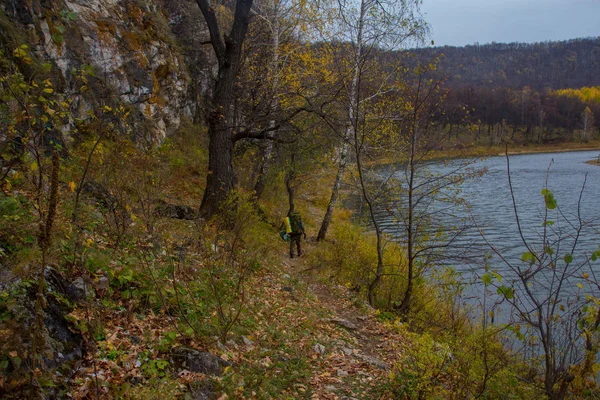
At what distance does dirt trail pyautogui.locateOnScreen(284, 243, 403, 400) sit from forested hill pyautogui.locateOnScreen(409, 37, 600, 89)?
141709 millimetres

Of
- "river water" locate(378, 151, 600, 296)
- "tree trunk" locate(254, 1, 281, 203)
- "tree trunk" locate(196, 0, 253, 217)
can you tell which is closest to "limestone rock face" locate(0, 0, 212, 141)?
"tree trunk" locate(196, 0, 253, 217)

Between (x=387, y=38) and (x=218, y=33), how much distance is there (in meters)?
5.69

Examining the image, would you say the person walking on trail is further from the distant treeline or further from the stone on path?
the distant treeline

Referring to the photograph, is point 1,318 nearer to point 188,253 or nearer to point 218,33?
point 188,253

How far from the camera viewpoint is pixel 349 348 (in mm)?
5930

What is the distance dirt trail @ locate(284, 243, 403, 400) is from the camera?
4516 millimetres

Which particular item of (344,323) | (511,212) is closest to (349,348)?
(344,323)

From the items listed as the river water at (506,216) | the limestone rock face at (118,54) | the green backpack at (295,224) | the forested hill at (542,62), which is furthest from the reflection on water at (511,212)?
the forested hill at (542,62)

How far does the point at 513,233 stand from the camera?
15.8 meters

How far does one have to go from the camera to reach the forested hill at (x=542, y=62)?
141 metres

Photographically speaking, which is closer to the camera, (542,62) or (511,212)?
(511,212)

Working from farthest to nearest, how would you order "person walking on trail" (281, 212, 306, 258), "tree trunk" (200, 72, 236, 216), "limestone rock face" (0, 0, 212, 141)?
1. "person walking on trail" (281, 212, 306, 258)
2. "tree trunk" (200, 72, 236, 216)
3. "limestone rock face" (0, 0, 212, 141)

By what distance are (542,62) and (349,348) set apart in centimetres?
19350

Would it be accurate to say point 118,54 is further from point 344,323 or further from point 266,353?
point 266,353
